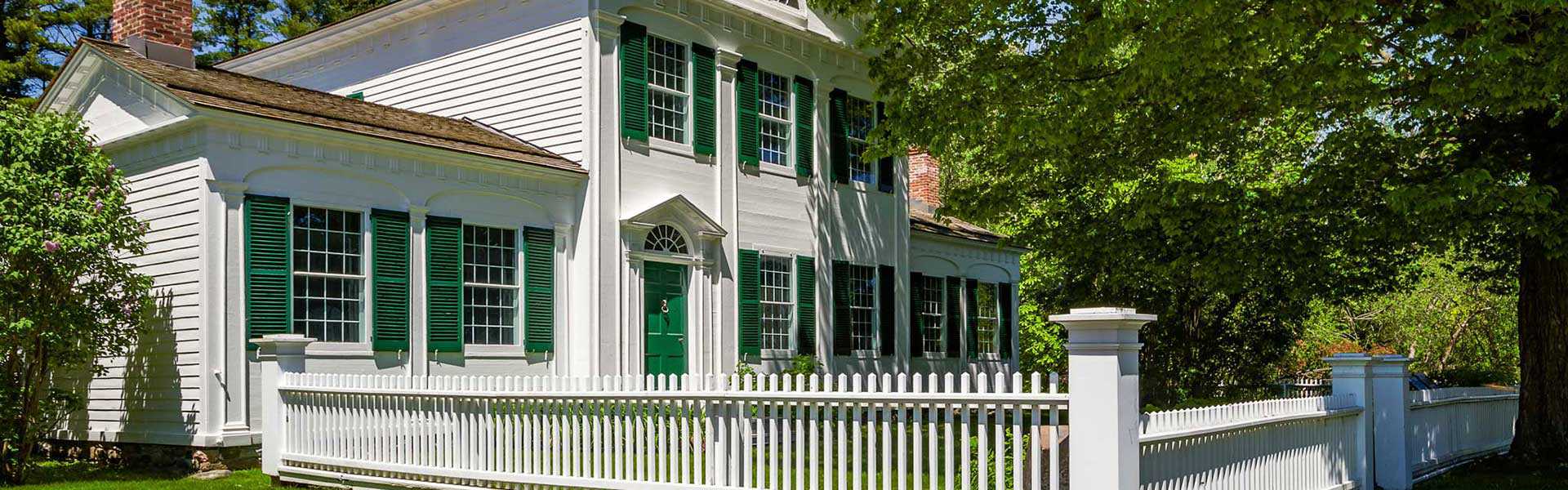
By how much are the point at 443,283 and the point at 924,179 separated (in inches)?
603

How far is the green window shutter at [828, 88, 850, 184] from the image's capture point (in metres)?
20.6

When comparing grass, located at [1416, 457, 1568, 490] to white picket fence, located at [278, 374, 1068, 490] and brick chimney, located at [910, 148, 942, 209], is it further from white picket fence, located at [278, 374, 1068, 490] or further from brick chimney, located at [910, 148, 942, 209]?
brick chimney, located at [910, 148, 942, 209]

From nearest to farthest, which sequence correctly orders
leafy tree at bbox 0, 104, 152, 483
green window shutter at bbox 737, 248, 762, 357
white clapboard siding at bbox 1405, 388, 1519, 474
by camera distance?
leafy tree at bbox 0, 104, 152, 483, white clapboard siding at bbox 1405, 388, 1519, 474, green window shutter at bbox 737, 248, 762, 357

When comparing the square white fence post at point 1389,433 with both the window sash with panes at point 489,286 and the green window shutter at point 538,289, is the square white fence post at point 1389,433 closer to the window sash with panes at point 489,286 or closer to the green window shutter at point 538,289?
the green window shutter at point 538,289

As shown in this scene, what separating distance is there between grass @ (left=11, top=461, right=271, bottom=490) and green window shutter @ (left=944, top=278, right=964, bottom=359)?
1360cm

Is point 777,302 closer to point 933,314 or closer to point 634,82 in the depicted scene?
point 634,82

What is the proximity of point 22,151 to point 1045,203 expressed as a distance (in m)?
15.8

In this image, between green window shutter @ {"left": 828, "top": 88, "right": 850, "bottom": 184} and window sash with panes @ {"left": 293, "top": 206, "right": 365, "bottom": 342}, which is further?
green window shutter @ {"left": 828, "top": 88, "right": 850, "bottom": 184}

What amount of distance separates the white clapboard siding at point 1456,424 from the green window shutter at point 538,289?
31.4 feet

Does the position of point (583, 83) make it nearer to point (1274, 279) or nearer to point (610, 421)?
point (610, 421)

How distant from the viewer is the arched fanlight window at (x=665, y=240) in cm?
1756

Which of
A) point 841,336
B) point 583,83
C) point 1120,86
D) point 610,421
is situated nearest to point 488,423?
point 610,421

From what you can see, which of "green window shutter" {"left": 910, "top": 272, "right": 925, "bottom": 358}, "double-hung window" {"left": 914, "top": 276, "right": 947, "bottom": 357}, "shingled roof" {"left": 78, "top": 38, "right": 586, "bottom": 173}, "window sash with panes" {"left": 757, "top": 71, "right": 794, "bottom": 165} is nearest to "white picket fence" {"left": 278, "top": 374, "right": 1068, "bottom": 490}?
"shingled roof" {"left": 78, "top": 38, "right": 586, "bottom": 173}

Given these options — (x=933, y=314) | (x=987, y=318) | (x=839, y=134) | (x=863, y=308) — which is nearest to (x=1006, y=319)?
(x=987, y=318)
